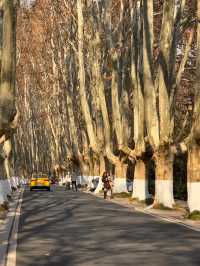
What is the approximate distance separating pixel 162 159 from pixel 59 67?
3097 centimetres

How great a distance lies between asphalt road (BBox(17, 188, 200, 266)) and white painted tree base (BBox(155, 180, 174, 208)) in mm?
6008

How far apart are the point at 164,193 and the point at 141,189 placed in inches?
231

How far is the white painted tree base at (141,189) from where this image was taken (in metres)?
36.5

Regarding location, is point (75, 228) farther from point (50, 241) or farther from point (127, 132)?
point (127, 132)

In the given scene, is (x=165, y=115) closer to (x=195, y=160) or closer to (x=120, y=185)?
(x=195, y=160)

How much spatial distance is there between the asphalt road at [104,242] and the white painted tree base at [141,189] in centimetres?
1171

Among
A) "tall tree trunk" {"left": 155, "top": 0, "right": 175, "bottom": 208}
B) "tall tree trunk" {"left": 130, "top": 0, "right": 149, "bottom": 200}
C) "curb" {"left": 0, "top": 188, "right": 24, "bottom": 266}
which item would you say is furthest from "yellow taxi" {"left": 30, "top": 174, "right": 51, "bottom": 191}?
"curb" {"left": 0, "top": 188, "right": 24, "bottom": 266}

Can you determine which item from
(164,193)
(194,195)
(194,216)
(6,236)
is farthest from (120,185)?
Answer: (6,236)

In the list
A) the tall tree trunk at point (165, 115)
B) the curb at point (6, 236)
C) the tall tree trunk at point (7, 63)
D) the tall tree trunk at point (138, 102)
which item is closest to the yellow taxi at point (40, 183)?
the tall tree trunk at point (138, 102)

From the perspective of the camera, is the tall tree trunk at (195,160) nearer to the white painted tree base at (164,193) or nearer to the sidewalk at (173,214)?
the sidewalk at (173,214)

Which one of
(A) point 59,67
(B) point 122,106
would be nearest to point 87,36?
(B) point 122,106

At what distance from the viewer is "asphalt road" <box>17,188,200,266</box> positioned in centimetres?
1330

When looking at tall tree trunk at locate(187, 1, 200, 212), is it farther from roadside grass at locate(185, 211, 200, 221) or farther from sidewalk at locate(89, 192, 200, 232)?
sidewalk at locate(89, 192, 200, 232)

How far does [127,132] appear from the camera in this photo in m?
43.8
